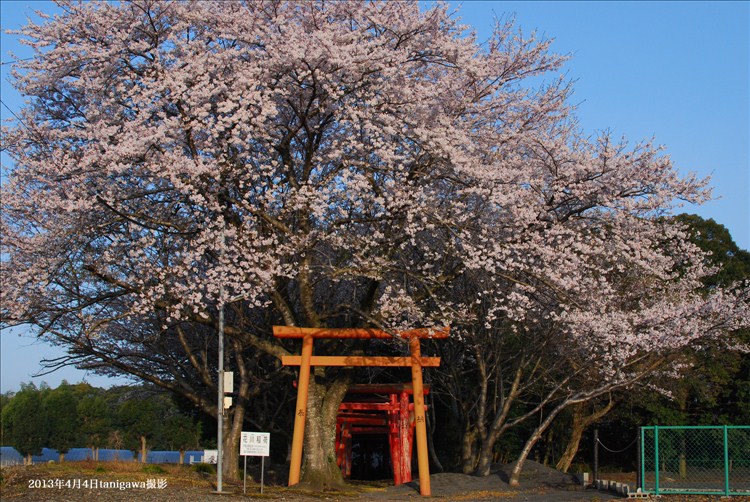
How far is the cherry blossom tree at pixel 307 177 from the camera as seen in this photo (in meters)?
16.2

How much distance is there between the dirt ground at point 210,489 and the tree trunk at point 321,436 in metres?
0.47

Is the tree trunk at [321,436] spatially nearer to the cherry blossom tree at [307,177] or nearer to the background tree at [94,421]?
the cherry blossom tree at [307,177]

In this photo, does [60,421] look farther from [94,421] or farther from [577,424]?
[577,424]

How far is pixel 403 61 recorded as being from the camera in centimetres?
1678

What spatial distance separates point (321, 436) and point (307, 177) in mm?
5950

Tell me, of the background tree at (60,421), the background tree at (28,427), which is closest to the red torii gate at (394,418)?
the background tree at (60,421)

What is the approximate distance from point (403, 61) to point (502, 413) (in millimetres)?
9795

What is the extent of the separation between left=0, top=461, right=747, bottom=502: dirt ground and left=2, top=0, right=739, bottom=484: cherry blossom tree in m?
1.53

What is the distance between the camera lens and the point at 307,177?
17.4 metres

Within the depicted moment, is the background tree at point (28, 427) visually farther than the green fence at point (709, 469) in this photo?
Yes

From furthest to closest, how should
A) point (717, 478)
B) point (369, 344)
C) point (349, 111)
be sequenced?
point (369, 344), point (717, 478), point (349, 111)

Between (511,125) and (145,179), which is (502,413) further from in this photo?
(145,179)

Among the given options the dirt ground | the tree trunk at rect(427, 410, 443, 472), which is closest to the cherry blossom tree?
the dirt ground

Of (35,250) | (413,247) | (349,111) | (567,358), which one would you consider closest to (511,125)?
(413,247)
